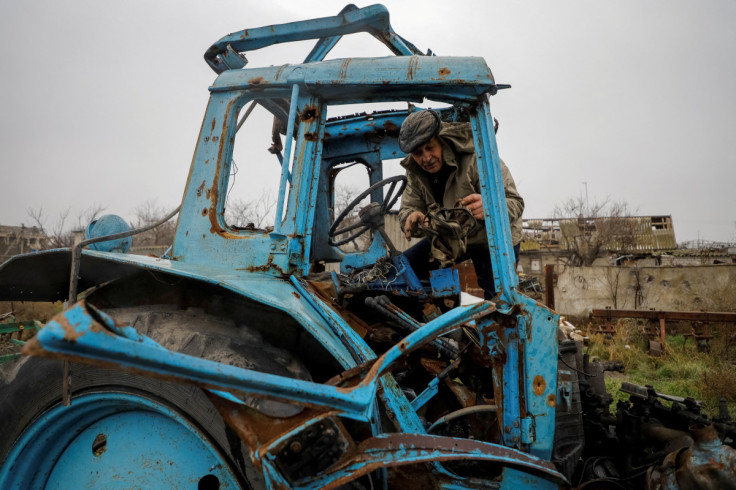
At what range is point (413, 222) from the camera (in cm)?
217

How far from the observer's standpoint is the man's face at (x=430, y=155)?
83.0 inches

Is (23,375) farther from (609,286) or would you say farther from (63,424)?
(609,286)

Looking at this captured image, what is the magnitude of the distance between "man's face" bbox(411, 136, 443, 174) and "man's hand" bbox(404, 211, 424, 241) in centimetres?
27

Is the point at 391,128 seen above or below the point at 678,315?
above

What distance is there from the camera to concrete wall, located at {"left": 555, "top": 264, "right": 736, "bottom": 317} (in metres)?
9.16

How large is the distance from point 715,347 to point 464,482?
719 centimetres

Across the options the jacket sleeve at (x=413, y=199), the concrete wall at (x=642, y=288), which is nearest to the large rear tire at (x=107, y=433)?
the jacket sleeve at (x=413, y=199)

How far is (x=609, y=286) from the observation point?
10.3 meters

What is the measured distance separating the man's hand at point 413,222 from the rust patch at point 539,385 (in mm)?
958

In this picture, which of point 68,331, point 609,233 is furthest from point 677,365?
point 609,233

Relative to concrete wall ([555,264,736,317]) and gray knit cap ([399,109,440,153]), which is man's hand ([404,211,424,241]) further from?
concrete wall ([555,264,736,317])

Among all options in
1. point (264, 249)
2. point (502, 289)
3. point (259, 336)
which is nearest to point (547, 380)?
point (502, 289)

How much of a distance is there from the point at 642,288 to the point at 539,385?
1068cm

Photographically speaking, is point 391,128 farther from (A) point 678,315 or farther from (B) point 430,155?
(A) point 678,315
